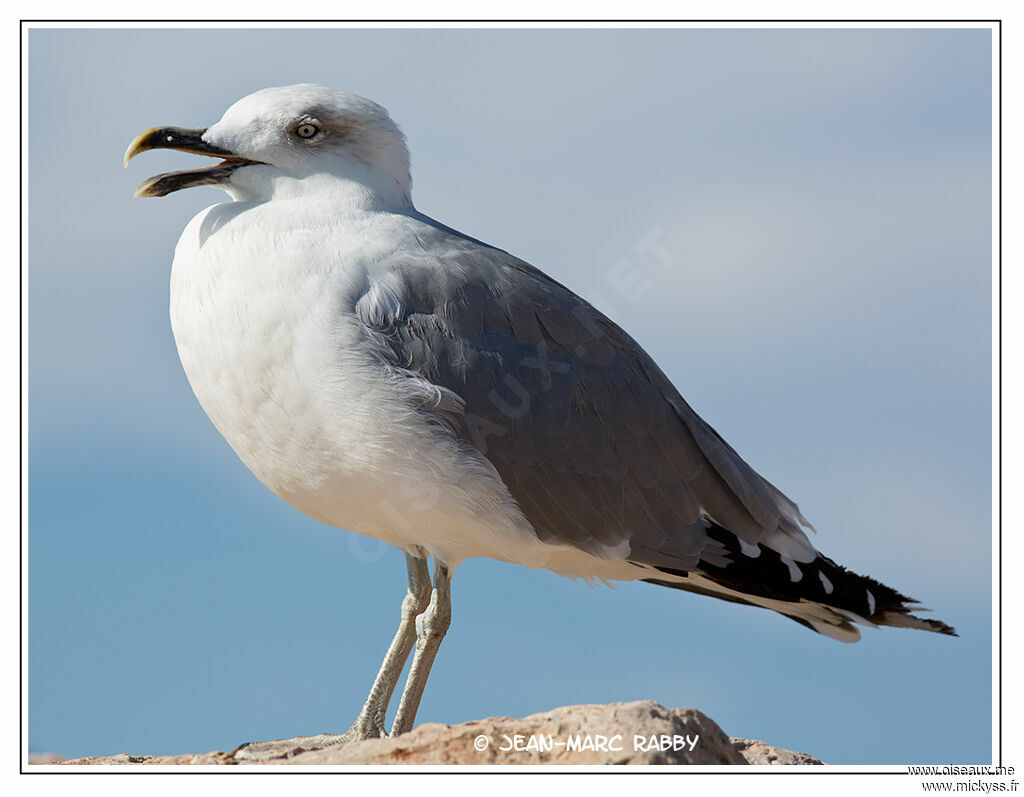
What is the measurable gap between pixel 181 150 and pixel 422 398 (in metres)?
2.03

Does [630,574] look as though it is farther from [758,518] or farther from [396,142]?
[396,142]

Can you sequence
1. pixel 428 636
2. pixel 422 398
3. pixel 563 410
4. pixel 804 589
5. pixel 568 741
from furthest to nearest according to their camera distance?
pixel 804 589, pixel 428 636, pixel 563 410, pixel 422 398, pixel 568 741

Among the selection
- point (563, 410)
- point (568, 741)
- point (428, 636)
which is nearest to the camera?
point (568, 741)

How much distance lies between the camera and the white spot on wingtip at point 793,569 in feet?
22.2

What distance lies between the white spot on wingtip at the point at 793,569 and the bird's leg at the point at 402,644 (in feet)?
6.96

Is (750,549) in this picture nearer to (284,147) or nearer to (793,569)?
(793,569)

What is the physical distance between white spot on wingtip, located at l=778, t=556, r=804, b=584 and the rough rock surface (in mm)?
1288

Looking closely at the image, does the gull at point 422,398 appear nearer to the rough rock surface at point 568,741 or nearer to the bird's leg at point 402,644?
the bird's leg at point 402,644

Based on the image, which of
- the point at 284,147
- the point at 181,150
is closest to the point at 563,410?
the point at 284,147

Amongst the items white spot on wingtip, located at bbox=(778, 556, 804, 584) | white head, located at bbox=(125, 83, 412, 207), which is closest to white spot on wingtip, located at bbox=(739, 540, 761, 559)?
white spot on wingtip, located at bbox=(778, 556, 804, 584)

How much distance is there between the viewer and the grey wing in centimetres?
618

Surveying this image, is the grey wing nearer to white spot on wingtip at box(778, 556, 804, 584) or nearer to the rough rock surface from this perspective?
white spot on wingtip at box(778, 556, 804, 584)

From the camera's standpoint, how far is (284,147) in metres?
6.55
